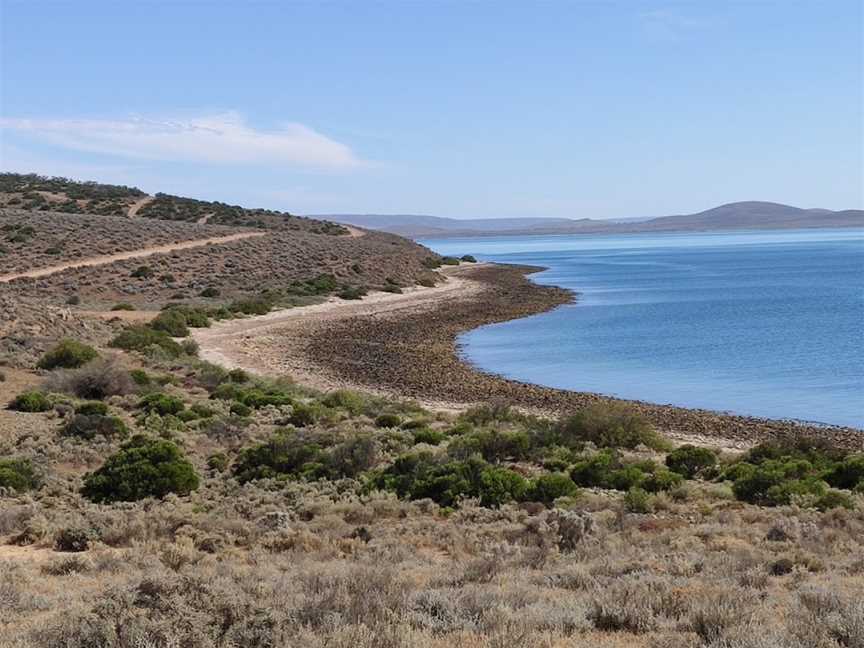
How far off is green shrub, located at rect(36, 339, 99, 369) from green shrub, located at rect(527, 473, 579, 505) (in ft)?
53.5

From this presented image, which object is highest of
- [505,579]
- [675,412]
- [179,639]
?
[179,639]

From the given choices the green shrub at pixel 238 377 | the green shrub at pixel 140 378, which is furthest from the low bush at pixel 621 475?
the green shrub at pixel 238 377

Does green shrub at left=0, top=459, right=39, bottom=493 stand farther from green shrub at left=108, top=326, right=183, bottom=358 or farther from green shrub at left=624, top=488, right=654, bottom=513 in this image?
green shrub at left=108, top=326, right=183, bottom=358

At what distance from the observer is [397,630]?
251 inches

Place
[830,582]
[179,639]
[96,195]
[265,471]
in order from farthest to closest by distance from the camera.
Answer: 1. [96,195]
2. [265,471]
3. [830,582]
4. [179,639]

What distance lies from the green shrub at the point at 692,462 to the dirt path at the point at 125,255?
44724 millimetres

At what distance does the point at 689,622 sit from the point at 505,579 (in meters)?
2.44

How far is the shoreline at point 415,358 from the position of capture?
77.5ft

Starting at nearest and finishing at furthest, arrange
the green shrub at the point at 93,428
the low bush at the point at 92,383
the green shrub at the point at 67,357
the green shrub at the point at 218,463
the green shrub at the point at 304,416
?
the green shrub at the point at 218,463, the green shrub at the point at 93,428, the green shrub at the point at 304,416, the low bush at the point at 92,383, the green shrub at the point at 67,357

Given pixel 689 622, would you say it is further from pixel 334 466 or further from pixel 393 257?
pixel 393 257

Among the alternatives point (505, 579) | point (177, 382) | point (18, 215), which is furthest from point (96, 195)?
point (505, 579)

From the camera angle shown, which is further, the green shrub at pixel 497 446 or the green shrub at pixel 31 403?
the green shrub at pixel 31 403

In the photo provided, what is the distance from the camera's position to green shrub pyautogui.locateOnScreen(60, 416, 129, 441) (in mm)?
18344

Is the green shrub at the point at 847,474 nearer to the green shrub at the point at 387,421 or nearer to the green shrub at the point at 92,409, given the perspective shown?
the green shrub at the point at 387,421
